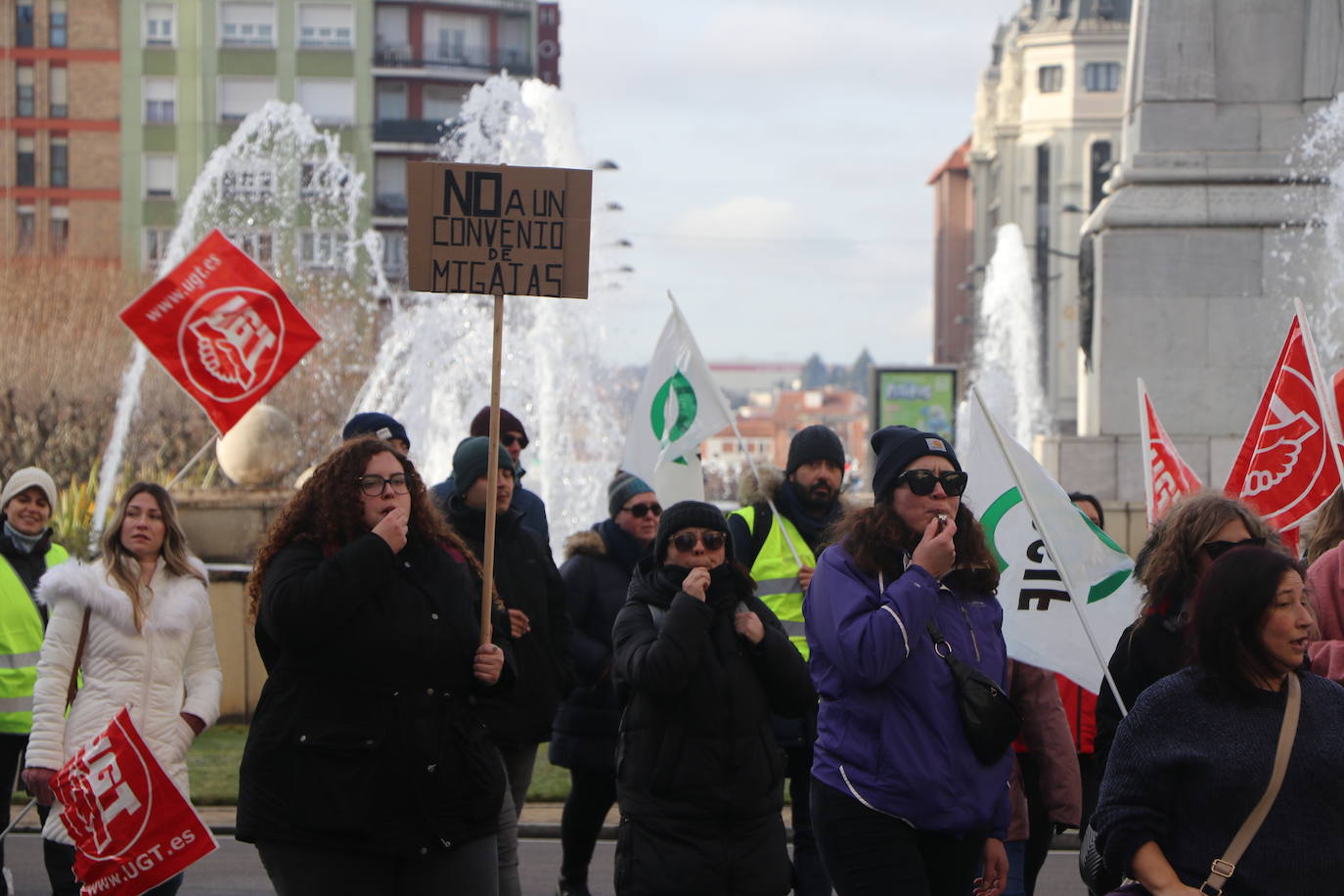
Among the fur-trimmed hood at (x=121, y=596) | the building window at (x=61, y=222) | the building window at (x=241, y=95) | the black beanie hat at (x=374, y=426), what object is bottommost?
the fur-trimmed hood at (x=121, y=596)

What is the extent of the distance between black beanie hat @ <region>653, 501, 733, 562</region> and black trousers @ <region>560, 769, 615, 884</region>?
225 cm

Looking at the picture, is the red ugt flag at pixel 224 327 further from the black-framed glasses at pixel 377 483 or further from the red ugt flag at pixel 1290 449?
the black-framed glasses at pixel 377 483

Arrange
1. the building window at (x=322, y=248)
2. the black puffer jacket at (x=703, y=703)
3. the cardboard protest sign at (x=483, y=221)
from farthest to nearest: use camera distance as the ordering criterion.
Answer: the building window at (x=322, y=248) → the cardboard protest sign at (x=483, y=221) → the black puffer jacket at (x=703, y=703)

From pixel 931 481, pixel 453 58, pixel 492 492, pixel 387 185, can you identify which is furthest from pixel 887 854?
pixel 453 58

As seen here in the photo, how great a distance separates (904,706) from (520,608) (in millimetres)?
2326

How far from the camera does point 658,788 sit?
5.93 m

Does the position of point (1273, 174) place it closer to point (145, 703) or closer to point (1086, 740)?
point (1086, 740)

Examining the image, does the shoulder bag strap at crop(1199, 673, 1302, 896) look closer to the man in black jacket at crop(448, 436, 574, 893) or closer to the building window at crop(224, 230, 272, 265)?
the man in black jacket at crop(448, 436, 574, 893)

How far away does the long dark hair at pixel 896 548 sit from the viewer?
5270mm

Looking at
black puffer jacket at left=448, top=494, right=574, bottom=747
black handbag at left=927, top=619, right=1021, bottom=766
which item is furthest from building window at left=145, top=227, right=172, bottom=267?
black handbag at left=927, top=619, right=1021, bottom=766

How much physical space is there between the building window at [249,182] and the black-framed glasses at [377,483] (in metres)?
57.8

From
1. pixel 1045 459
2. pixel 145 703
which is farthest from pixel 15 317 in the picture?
pixel 145 703

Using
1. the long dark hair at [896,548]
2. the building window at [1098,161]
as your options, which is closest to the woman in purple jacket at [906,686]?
the long dark hair at [896,548]

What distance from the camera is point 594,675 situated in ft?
26.0
